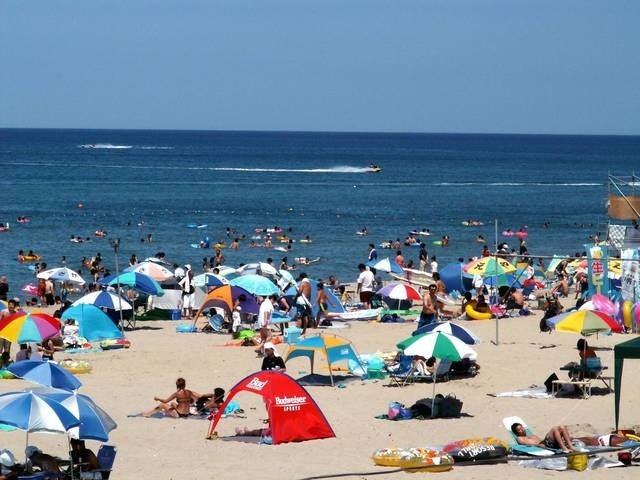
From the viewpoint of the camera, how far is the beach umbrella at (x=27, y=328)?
60.8 ft

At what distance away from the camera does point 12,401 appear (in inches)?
473

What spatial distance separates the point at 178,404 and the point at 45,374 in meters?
2.50

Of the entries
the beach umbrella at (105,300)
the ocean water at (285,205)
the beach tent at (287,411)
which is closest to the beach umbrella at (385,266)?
the beach umbrella at (105,300)

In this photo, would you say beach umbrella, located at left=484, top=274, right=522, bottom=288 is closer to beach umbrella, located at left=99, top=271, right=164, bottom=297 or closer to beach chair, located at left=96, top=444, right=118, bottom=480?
beach umbrella, located at left=99, top=271, right=164, bottom=297

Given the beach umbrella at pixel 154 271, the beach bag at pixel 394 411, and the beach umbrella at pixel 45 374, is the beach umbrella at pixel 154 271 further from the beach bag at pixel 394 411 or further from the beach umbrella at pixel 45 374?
the beach umbrella at pixel 45 374

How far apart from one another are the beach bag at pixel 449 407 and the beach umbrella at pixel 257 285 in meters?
8.80

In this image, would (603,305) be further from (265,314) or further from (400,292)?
(265,314)

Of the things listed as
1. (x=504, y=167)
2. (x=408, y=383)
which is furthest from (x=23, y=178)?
(x=408, y=383)

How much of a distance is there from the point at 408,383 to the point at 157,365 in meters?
4.77

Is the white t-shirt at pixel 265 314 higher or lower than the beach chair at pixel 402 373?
higher

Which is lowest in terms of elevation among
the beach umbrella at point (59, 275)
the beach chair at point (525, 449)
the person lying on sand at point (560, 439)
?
the beach chair at point (525, 449)

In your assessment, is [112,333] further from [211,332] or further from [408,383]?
[408,383]

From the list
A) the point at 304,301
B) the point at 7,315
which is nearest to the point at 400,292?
the point at 304,301

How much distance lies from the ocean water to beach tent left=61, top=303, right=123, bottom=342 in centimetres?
1594
